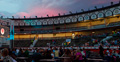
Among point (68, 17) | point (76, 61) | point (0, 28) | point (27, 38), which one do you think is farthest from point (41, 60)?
point (27, 38)

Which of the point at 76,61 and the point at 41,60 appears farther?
the point at 76,61

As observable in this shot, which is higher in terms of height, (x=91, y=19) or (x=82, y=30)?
(x=91, y=19)

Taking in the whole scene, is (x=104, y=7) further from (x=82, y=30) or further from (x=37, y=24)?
(x=37, y=24)

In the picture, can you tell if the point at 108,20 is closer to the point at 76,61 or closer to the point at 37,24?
the point at 37,24

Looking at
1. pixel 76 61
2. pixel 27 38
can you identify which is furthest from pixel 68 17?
pixel 76 61

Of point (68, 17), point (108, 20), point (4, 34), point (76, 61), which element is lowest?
point (76, 61)

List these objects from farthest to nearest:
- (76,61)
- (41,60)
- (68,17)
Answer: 1. (68,17)
2. (76,61)
3. (41,60)

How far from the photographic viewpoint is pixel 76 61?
819 centimetres

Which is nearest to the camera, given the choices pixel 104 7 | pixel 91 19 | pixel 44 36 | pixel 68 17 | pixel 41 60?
pixel 41 60

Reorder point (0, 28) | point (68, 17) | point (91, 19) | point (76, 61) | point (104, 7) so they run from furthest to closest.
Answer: point (68, 17) → point (91, 19) → point (104, 7) → point (0, 28) → point (76, 61)

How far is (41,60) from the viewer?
23.9 feet

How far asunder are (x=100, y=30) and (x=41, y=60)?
3472 centimetres

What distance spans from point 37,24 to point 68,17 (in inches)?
558

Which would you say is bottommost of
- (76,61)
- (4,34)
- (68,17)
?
(76,61)
